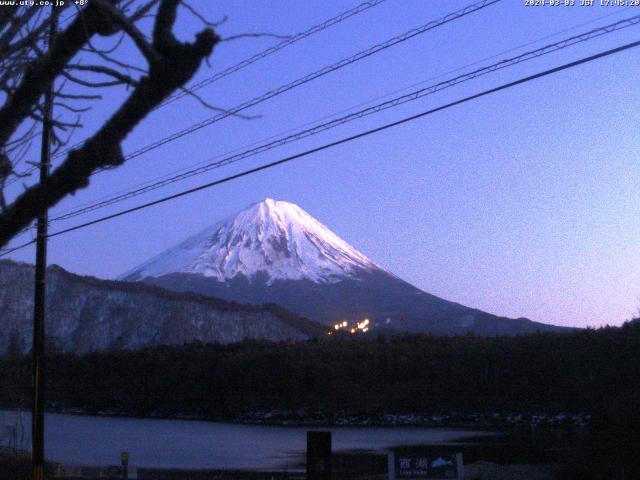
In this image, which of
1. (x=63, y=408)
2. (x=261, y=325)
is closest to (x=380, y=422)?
(x=63, y=408)

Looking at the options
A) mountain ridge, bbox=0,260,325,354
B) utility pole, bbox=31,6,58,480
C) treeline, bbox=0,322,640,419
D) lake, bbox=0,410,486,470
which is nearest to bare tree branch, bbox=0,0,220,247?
utility pole, bbox=31,6,58,480

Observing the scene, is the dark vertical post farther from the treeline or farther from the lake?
the treeline

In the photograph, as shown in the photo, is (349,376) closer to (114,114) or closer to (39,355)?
(39,355)

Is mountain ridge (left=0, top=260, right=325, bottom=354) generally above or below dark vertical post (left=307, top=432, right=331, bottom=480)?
above

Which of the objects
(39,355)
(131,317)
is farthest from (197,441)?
(131,317)

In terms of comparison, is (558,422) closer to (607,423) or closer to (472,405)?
(472,405)
